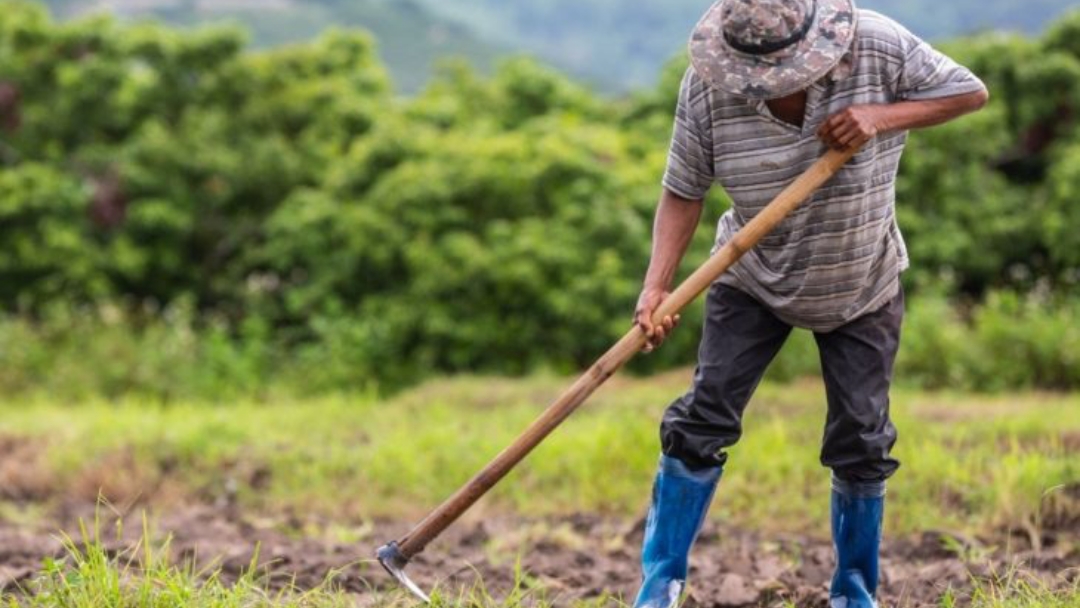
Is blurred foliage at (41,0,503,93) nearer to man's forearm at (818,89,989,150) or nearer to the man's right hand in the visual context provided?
the man's right hand

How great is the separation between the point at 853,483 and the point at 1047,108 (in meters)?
10.8

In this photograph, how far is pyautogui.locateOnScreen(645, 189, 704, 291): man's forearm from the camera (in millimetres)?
4051

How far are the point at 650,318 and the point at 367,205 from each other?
849 centimetres

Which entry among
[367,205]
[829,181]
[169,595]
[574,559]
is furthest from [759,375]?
[367,205]

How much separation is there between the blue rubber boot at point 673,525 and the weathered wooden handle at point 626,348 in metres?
0.37

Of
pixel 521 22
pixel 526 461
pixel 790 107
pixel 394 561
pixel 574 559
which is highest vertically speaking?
pixel 790 107

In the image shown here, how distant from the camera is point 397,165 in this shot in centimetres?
1270

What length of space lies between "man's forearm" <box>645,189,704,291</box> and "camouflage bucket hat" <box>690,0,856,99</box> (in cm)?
51

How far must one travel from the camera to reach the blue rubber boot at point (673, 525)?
162 inches

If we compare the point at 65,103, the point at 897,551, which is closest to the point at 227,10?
the point at 65,103

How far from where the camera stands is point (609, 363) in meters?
3.91

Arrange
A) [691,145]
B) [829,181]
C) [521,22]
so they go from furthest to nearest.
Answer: [521,22], [691,145], [829,181]

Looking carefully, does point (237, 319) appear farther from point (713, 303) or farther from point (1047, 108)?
point (713, 303)

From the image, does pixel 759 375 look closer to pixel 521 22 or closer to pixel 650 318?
pixel 650 318
